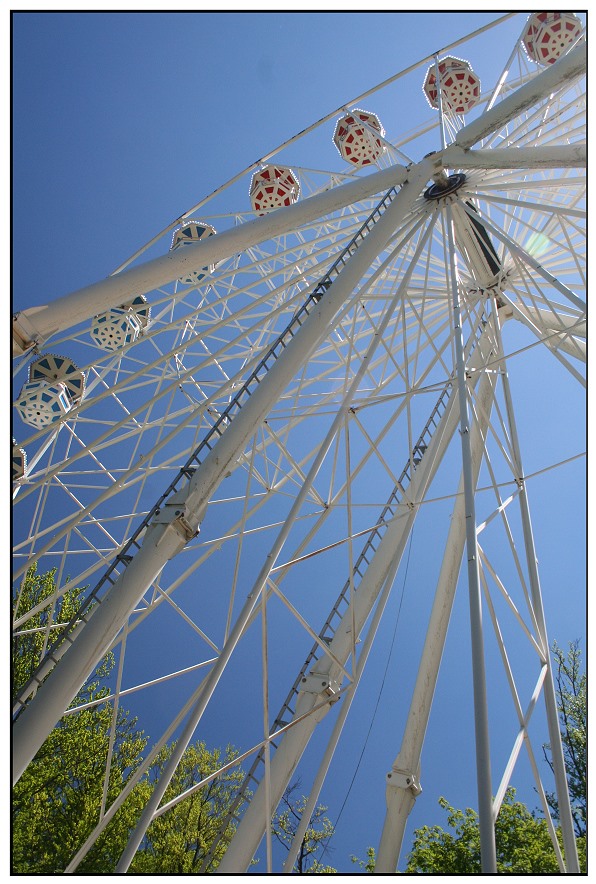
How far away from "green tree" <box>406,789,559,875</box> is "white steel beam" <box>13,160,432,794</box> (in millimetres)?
17317

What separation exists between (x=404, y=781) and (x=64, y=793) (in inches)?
586

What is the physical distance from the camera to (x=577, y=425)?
153 feet

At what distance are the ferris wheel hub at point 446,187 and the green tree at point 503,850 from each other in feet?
59.7

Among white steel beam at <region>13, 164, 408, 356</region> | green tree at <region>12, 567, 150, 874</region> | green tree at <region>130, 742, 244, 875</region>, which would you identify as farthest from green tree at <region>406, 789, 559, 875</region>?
white steel beam at <region>13, 164, 408, 356</region>

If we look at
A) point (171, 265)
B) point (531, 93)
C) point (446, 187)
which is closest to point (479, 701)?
point (171, 265)

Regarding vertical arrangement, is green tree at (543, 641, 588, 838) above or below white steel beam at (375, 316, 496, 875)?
above

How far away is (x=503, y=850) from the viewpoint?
21844mm

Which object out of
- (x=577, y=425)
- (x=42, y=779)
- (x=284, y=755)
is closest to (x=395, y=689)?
(x=577, y=425)

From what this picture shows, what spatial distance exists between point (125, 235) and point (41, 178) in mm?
4880

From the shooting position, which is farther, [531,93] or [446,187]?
[446,187]

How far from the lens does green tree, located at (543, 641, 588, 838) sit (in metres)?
23.4

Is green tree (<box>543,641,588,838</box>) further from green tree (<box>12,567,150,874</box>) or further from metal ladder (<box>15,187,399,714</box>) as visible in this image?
metal ladder (<box>15,187,399,714</box>)

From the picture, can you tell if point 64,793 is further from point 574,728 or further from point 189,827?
point 574,728

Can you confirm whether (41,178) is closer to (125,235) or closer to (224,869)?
(125,235)
